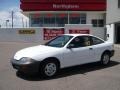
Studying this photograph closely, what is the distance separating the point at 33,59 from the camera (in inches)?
351

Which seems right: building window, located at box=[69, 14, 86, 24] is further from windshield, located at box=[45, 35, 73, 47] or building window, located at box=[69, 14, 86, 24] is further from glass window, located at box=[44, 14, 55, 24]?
windshield, located at box=[45, 35, 73, 47]

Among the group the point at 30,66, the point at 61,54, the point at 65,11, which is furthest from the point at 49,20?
the point at 30,66

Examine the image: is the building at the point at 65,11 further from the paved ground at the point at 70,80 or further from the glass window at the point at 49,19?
the paved ground at the point at 70,80

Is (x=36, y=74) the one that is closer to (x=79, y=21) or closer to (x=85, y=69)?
(x=85, y=69)

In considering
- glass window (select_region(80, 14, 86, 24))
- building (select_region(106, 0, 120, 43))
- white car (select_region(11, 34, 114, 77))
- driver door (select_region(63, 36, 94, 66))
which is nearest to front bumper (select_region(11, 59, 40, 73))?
white car (select_region(11, 34, 114, 77))

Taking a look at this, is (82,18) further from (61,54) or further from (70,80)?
(70,80)

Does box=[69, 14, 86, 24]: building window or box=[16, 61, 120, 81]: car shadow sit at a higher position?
box=[69, 14, 86, 24]: building window

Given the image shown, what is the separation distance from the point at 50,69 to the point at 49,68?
2.6 inches

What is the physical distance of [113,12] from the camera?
29.6 m

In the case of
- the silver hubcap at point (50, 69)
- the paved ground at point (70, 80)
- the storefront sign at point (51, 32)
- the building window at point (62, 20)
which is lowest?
the paved ground at point (70, 80)

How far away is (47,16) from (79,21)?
4652 mm

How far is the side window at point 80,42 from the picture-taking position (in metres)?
10.3

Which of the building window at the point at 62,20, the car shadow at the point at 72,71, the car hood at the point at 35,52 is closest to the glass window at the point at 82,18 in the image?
the building window at the point at 62,20

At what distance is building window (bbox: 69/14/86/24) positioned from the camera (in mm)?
36781
